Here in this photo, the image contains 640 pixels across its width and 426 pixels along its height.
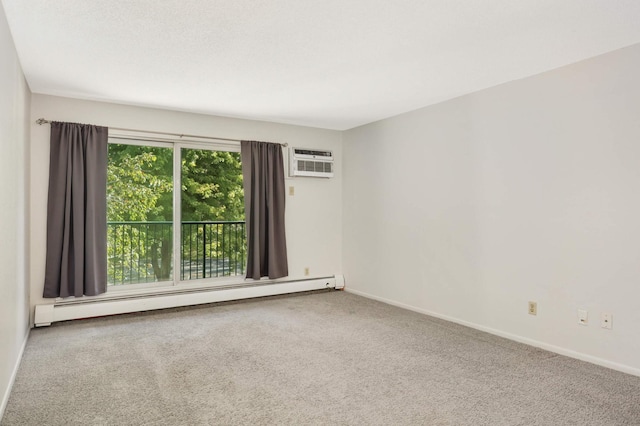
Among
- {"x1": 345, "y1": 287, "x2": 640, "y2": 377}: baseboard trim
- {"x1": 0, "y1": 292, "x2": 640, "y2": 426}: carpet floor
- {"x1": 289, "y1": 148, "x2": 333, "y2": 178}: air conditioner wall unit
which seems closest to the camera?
{"x1": 0, "y1": 292, "x2": 640, "y2": 426}: carpet floor

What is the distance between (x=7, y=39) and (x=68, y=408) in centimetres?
223

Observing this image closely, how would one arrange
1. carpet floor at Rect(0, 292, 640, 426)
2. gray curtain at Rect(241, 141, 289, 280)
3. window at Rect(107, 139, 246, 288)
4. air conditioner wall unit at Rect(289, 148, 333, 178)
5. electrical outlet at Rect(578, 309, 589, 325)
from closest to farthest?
carpet floor at Rect(0, 292, 640, 426)
electrical outlet at Rect(578, 309, 589, 325)
window at Rect(107, 139, 246, 288)
gray curtain at Rect(241, 141, 289, 280)
air conditioner wall unit at Rect(289, 148, 333, 178)

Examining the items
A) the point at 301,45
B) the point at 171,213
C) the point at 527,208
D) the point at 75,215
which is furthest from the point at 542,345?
the point at 75,215

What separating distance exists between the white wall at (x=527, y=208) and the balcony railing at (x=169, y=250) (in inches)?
77.4

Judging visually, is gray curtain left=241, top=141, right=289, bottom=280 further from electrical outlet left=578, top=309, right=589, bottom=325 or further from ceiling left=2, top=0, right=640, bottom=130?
electrical outlet left=578, top=309, right=589, bottom=325

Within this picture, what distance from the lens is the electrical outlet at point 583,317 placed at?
3.01 metres

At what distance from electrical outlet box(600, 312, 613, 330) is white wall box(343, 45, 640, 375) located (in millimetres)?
38

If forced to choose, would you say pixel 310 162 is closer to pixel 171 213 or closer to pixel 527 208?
pixel 171 213

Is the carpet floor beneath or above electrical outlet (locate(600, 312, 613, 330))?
beneath

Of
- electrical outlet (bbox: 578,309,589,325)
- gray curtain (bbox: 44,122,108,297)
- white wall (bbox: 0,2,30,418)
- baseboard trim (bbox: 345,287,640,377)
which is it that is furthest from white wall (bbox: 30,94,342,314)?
electrical outlet (bbox: 578,309,589,325)

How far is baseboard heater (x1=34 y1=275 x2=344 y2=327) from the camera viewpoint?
3919 mm

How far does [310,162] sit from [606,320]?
12.2 feet

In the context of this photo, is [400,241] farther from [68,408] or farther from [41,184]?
[41,184]

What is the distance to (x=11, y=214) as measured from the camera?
8.55 ft
